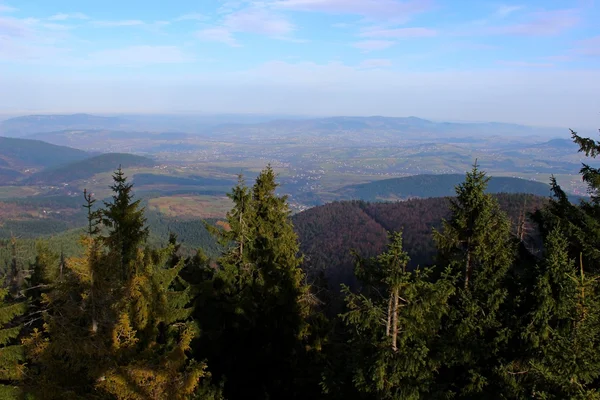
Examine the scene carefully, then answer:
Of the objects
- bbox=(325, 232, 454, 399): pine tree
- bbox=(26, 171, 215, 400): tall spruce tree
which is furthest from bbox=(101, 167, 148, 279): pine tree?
bbox=(325, 232, 454, 399): pine tree

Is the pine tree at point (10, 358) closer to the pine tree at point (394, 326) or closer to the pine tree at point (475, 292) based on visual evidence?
the pine tree at point (394, 326)

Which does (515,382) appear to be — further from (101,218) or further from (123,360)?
(101,218)

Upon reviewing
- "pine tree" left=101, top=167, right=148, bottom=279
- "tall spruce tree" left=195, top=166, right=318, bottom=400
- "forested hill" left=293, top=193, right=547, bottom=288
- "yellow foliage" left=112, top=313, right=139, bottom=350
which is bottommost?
"forested hill" left=293, top=193, right=547, bottom=288

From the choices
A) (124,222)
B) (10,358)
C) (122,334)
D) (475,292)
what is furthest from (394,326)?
(10,358)

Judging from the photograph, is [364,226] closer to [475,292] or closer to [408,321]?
[475,292]

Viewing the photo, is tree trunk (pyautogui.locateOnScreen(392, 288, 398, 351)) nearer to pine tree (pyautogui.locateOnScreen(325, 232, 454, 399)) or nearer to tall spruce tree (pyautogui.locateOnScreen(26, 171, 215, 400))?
pine tree (pyautogui.locateOnScreen(325, 232, 454, 399))

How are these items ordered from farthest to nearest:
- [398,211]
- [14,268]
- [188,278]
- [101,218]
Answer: [398,211]
[14,268]
[188,278]
[101,218]

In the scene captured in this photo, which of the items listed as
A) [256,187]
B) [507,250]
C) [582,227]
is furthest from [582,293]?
[256,187]

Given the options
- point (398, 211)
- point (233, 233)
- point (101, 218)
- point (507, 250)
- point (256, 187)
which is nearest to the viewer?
point (507, 250)

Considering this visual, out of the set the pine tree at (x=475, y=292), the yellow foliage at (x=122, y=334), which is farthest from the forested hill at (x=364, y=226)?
the yellow foliage at (x=122, y=334)
